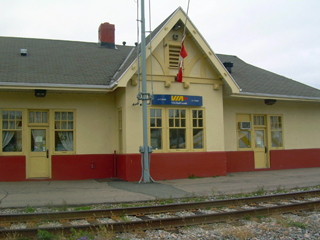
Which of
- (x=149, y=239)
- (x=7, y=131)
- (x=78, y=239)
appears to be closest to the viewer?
(x=78, y=239)

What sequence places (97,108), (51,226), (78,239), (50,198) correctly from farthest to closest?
(97,108), (50,198), (51,226), (78,239)

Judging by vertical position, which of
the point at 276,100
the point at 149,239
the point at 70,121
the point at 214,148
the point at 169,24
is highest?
the point at 169,24

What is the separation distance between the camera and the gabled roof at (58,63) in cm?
1279

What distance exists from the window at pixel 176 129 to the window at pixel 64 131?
10.4 feet

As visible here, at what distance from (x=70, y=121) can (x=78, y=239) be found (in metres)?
8.41

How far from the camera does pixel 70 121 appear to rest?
13742 millimetres

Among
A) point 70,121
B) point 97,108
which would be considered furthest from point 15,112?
point 97,108

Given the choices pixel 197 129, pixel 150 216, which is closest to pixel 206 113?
pixel 197 129

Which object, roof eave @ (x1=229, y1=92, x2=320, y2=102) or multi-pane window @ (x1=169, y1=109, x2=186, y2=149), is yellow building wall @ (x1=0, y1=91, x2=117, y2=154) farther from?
roof eave @ (x1=229, y1=92, x2=320, y2=102)

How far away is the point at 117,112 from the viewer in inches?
559

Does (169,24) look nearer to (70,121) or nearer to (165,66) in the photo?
(165,66)

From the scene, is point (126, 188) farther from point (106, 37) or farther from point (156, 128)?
point (106, 37)

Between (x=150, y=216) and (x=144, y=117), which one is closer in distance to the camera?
(x=150, y=216)

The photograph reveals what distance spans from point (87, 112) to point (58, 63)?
2734 mm
